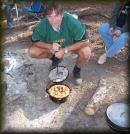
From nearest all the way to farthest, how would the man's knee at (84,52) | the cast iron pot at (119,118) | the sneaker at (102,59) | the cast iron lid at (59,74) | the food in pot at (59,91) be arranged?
the cast iron pot at (119,118), the food in pot at (59,91), the man's knee at (84,52), the cast iron lid at (59,74), the sneaker at (102,59)

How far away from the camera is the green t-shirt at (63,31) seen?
3.25m

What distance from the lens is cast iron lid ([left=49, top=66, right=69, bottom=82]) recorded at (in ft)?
11.9

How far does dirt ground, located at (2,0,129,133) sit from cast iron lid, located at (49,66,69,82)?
0.13 m

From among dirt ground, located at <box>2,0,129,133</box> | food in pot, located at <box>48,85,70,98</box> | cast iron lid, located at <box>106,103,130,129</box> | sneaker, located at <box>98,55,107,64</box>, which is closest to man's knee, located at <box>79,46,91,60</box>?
dirt ground, located at <box>2,0,129,133</box>

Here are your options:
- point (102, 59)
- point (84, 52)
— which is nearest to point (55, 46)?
point (84, 52)

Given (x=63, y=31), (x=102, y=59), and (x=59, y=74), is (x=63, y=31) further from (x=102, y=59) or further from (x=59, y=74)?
(x=102, y=59)

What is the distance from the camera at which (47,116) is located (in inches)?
122

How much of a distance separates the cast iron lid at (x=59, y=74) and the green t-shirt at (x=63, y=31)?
1.74 feet

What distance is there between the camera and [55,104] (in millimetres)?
3303

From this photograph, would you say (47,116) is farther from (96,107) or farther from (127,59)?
(127,59)

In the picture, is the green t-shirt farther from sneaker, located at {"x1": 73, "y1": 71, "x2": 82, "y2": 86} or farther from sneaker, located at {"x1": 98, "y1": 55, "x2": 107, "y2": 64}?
sneaker, located at {"x1": 98, "y1": 55, "x2": 107, "y2": 64}

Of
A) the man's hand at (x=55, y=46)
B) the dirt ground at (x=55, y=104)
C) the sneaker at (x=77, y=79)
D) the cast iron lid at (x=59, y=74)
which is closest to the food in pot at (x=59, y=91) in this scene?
the dirt ground at (x=55, y=104)

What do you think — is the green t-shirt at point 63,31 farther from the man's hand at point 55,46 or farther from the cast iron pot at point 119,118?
the cast iron pot at point 119,118

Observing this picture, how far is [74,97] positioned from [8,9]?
348cm
